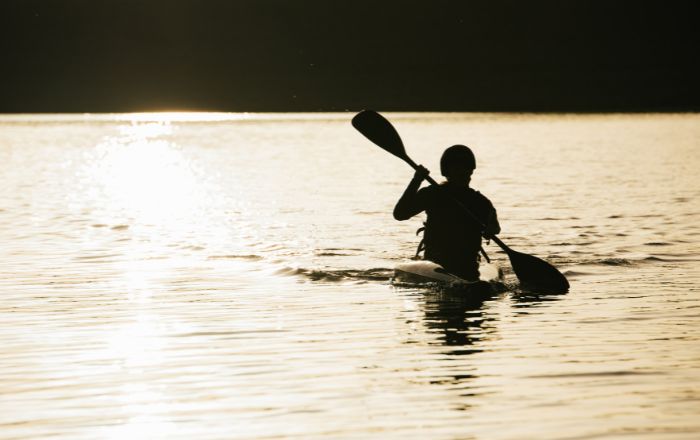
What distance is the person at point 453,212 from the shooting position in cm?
1396

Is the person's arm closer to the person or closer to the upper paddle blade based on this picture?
the person

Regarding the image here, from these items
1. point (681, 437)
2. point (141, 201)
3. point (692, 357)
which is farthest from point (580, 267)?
point (141, 201)

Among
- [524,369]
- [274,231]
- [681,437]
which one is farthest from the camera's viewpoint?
[274,231]

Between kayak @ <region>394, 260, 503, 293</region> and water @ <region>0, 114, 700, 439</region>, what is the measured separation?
0.58 feet

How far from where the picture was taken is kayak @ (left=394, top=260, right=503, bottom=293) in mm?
14453

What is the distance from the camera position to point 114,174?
53344 mm

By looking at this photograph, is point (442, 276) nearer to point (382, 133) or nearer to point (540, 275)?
point (540, 275)

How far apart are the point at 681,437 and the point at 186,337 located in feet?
17.4

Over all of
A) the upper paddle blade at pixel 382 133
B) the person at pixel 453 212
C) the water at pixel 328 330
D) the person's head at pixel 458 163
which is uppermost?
the upper paddle blade at pixel 382 133

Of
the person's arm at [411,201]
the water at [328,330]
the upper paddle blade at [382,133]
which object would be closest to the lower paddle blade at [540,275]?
the water at [328,330]

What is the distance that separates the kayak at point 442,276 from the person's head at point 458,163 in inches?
43.0

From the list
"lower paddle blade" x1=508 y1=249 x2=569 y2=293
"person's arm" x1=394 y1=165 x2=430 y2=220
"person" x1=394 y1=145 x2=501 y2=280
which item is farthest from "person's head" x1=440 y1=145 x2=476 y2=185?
"lower paddle blade" x1=508 y1=249 x2=569 y2=293

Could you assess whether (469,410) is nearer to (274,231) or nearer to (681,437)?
(681,437)

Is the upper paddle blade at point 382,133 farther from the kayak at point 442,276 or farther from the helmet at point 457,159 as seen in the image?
the helmet at point 457,159
